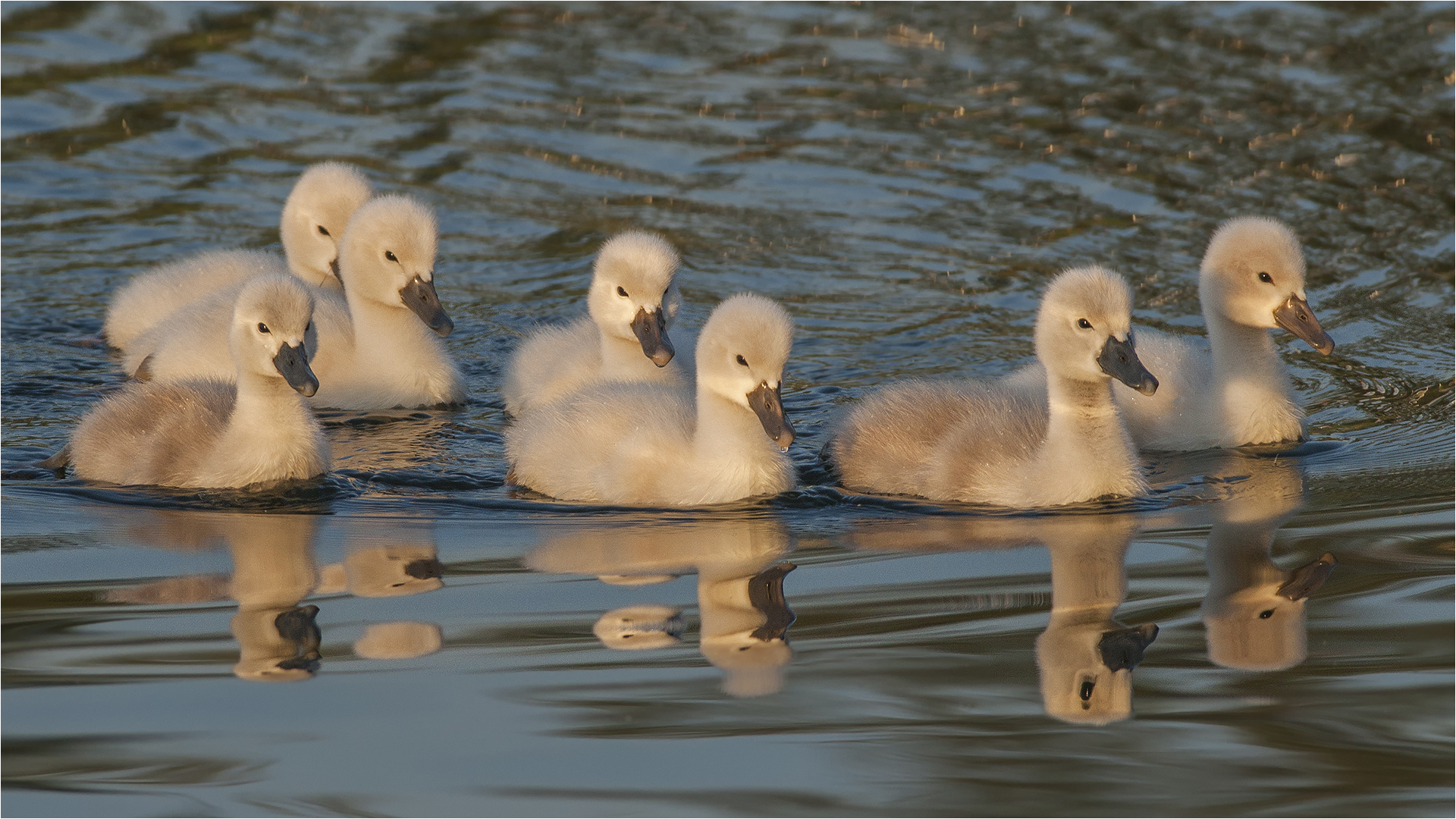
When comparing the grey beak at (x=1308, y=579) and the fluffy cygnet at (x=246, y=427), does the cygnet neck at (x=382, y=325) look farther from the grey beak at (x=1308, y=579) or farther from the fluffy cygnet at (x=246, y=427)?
the grey beak at (x=1308, y=579)

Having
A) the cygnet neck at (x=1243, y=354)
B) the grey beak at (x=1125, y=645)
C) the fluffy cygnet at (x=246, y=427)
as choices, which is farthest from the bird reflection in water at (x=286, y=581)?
the cygnet neck at (x=1243, y=354)

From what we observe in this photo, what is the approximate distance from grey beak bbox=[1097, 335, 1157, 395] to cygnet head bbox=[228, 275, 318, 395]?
8.77 ft

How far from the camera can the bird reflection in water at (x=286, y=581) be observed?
4805mm

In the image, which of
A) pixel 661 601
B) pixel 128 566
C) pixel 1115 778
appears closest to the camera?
pixel 1115 778

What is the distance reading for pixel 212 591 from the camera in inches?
209

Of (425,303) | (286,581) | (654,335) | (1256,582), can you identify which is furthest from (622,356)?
(1256,582)

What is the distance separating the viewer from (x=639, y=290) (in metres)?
7.38

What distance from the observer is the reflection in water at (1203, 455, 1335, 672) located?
15.7 ft

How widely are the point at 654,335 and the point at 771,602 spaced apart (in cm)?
233

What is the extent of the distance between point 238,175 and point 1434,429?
7.56 meters

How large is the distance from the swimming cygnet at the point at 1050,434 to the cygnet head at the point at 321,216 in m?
3.31

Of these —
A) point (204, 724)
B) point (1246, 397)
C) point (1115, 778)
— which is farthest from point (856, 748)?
point (1246, 397)

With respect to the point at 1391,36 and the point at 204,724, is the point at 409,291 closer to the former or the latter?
the point at 204,724

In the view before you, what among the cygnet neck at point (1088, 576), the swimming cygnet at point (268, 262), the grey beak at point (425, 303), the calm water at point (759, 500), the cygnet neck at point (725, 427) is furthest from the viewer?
the swimming cygnet at point (268, 262)
